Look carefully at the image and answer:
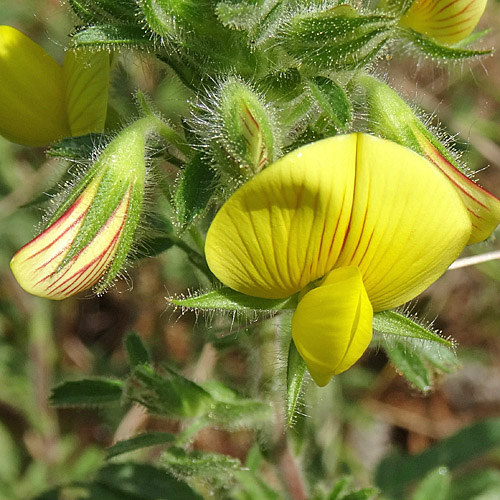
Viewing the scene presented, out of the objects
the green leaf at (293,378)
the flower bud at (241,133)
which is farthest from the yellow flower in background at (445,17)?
the green leaf at (293,378)

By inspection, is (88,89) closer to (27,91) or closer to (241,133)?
(27,91)

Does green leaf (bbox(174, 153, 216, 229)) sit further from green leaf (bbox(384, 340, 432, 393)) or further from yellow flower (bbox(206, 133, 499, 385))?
green leaf (bbox(384, 340, 432, 393))

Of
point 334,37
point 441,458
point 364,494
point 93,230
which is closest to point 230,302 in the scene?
point 93,230

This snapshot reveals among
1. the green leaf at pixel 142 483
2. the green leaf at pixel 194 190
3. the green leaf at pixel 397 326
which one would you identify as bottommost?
the green leaf at pixel 142 483

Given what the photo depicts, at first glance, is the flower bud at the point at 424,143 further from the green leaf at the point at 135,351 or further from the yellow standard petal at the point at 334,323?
the green leaf at the point at 135,351

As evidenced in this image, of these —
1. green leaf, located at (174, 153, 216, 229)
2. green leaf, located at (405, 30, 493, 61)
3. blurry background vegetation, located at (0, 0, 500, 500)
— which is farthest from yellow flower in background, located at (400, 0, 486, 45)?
blurry background vegetation, located at (0, 0, 500, 500)
